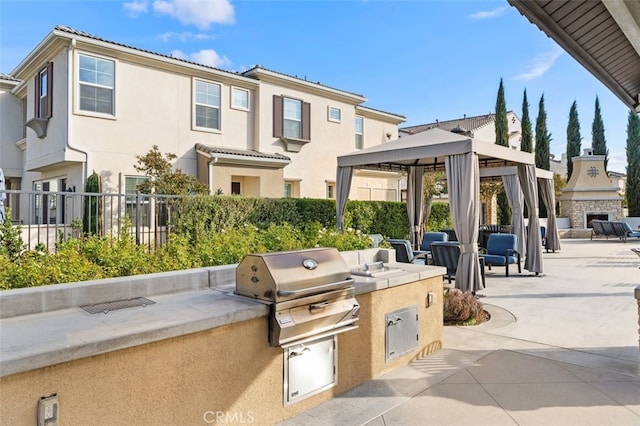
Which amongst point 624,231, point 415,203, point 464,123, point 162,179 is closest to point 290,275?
point 162,179

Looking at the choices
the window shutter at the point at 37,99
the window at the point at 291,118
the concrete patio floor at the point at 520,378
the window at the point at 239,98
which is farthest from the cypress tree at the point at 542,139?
the window shutter at the point at 37,99

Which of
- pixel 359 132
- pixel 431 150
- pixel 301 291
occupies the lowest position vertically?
pixel 301 291

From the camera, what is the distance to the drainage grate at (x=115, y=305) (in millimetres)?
2714

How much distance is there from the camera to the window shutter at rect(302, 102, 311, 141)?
15.4 meters

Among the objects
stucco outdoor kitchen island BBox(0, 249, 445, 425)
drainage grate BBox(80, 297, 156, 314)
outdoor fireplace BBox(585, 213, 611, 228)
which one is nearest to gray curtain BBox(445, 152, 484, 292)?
stucco outdoor kitchen island BBox(0, 249, 445, 425)

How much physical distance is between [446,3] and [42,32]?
10734 mm

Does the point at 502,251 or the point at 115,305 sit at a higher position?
the point at 115,305

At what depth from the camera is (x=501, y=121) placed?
25.2 m

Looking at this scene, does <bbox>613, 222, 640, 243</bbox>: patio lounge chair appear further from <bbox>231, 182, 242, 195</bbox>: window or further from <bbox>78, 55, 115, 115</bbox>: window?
<bbox>78, 55, 115, 115</bbox>: window

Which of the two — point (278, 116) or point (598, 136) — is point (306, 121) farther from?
point (598, 136)

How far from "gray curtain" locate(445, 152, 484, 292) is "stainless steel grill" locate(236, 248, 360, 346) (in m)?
4.51

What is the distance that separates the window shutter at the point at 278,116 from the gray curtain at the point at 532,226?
8.36 meters

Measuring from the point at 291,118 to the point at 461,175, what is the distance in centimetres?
928

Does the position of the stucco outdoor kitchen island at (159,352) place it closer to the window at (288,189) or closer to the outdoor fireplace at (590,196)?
the window at (288,189)
